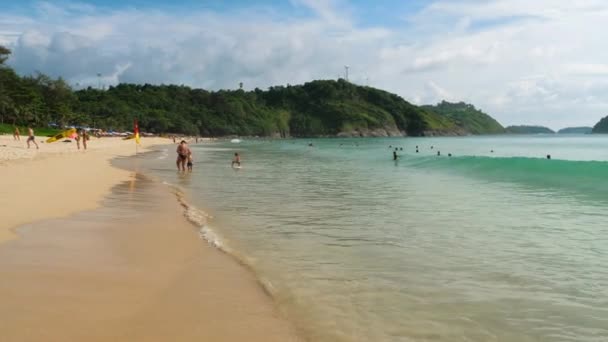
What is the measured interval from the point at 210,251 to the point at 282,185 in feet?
36.5

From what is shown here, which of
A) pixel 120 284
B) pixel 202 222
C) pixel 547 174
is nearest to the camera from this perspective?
pixel 120 284

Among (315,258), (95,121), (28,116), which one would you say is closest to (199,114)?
(95,121)

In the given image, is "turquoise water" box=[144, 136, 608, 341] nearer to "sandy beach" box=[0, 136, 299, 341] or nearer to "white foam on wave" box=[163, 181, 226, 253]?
"white foam on wave" box=[163, 181, 226, 253]

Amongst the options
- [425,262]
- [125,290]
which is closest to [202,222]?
[125,290]

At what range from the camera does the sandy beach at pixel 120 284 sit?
4148 mm

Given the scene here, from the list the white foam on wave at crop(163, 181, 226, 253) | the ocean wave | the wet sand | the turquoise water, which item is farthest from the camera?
the ocean wave

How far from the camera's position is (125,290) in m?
5.16

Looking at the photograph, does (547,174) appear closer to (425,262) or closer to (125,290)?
(425,262)

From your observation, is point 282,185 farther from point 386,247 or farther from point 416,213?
point 386,247

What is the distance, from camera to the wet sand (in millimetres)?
4125

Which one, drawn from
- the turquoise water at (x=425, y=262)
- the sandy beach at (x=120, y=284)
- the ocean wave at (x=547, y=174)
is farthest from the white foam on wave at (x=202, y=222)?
the ocean wave at (x=547, y=174)

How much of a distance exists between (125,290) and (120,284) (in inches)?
9.5

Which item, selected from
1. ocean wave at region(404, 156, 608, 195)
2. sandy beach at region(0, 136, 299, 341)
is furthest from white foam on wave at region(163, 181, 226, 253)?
ocean wave at region(404, 156, 608, 195)

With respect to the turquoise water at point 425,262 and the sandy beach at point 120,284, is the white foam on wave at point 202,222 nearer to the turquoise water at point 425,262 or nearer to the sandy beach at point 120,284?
the turquoise water at point 425,262
